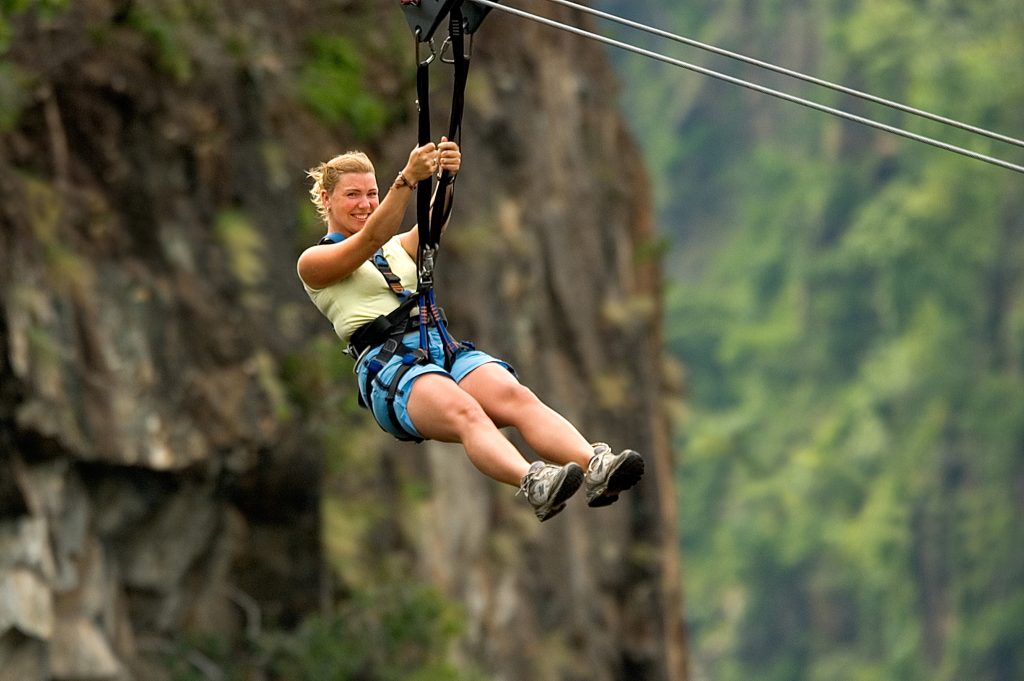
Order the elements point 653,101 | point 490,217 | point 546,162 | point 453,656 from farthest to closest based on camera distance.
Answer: point 653,101
point 546,162
point 490,217
point 453,656

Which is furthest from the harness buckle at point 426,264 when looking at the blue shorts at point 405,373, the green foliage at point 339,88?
the green foliage at point 339,88

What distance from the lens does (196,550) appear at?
720 inches

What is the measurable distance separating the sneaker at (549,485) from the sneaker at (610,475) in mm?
72

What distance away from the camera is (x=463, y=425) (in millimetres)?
8828

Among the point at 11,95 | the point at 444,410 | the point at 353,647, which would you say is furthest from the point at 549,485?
the point at 353,647

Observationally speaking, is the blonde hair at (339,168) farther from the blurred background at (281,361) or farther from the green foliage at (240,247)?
the green foliage at (240,247)

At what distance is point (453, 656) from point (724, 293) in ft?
219

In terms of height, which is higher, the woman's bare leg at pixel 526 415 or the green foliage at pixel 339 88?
the green foliage at pixel 339 88

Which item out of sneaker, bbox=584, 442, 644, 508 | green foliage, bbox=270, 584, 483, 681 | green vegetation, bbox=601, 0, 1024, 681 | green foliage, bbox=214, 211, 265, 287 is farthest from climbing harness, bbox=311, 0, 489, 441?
green vegetation, bbox=601, 0, 1024, 681

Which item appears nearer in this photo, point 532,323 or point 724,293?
point 532,323

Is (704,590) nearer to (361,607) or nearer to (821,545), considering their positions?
(821,545)

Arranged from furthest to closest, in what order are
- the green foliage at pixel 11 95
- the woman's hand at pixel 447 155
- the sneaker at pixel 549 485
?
the green foliage at pixel 11 95 < the woman's hand at pixel 447 155 < the sneaker at pixel 549 485

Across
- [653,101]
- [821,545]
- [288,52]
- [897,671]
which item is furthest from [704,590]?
[288,52]

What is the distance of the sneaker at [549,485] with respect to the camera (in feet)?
27.3
